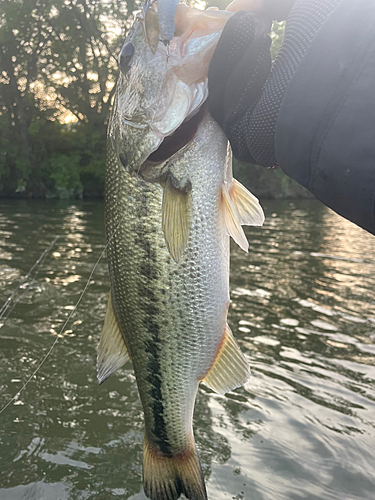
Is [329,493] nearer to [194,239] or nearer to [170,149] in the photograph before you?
[194,239]

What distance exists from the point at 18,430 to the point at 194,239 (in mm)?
2482

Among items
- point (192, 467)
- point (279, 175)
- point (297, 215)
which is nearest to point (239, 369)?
point (192, 467)

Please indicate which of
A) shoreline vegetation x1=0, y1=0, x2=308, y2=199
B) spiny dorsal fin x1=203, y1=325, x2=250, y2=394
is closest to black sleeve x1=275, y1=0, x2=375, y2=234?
spiny dorsal fin x1=203, y1=325, x2=250, y2=394

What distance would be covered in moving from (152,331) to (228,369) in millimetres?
442

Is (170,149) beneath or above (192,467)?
above

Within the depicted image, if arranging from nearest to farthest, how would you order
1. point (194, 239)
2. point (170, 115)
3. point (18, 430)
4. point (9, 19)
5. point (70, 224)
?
1. point (170, 115)
2. point (194, 239)
3. point (18, 430)
4. point (70, 224)
5. point (9, 19)

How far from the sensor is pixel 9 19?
2991 cm

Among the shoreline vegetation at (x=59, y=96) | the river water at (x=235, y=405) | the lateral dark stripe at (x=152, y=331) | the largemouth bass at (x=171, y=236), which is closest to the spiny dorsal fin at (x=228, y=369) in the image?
the largemouth bass at (x=171, y=236)

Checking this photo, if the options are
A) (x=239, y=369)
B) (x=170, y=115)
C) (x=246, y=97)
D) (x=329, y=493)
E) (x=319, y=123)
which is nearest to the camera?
(x=319, y=123)

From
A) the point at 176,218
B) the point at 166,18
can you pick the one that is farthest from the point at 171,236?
the point at 166,18

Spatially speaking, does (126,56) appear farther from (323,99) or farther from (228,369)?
(228,369)

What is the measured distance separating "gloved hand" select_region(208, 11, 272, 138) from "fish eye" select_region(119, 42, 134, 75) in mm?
531

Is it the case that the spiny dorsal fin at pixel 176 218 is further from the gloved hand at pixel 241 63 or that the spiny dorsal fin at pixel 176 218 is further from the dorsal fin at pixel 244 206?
the gloved hand at pixel 241 63

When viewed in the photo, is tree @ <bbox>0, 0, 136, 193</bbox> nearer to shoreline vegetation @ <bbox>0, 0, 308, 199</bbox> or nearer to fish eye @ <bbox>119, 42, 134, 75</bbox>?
shoreline vegetation @ <bbox>0, 0, 308, 199</bbox>
